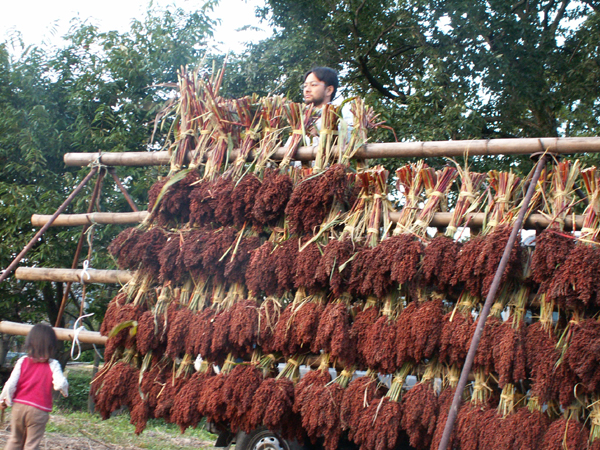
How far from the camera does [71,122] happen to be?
782 centimetres

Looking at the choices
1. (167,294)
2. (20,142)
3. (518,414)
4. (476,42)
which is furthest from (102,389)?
(476,42)

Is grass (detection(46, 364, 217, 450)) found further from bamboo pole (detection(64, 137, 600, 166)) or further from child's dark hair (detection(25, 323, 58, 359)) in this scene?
bamboo pole (detection(64, 137, 600, 166))

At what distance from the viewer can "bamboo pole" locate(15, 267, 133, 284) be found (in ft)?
12.5

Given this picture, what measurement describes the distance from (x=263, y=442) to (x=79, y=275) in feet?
5.51

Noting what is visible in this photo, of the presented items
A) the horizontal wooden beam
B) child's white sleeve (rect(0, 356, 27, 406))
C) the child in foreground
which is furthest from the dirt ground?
the horizontal wooden beam

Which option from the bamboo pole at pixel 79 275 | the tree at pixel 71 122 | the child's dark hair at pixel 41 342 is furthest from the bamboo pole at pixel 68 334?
the tree at pixel 71 122

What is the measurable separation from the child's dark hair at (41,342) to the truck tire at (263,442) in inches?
50.4

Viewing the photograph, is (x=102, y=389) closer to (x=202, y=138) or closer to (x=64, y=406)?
(x=202, y=138)

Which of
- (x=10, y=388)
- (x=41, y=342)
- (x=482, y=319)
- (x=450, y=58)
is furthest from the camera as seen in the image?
(x=450, y=58)

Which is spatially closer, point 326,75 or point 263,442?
point 263,442

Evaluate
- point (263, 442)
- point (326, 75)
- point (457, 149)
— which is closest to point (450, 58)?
point (326, 75)

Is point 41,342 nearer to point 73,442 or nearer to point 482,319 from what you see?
point 73,442

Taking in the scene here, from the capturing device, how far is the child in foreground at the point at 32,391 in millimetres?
3371

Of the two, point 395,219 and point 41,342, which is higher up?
point 395,219
